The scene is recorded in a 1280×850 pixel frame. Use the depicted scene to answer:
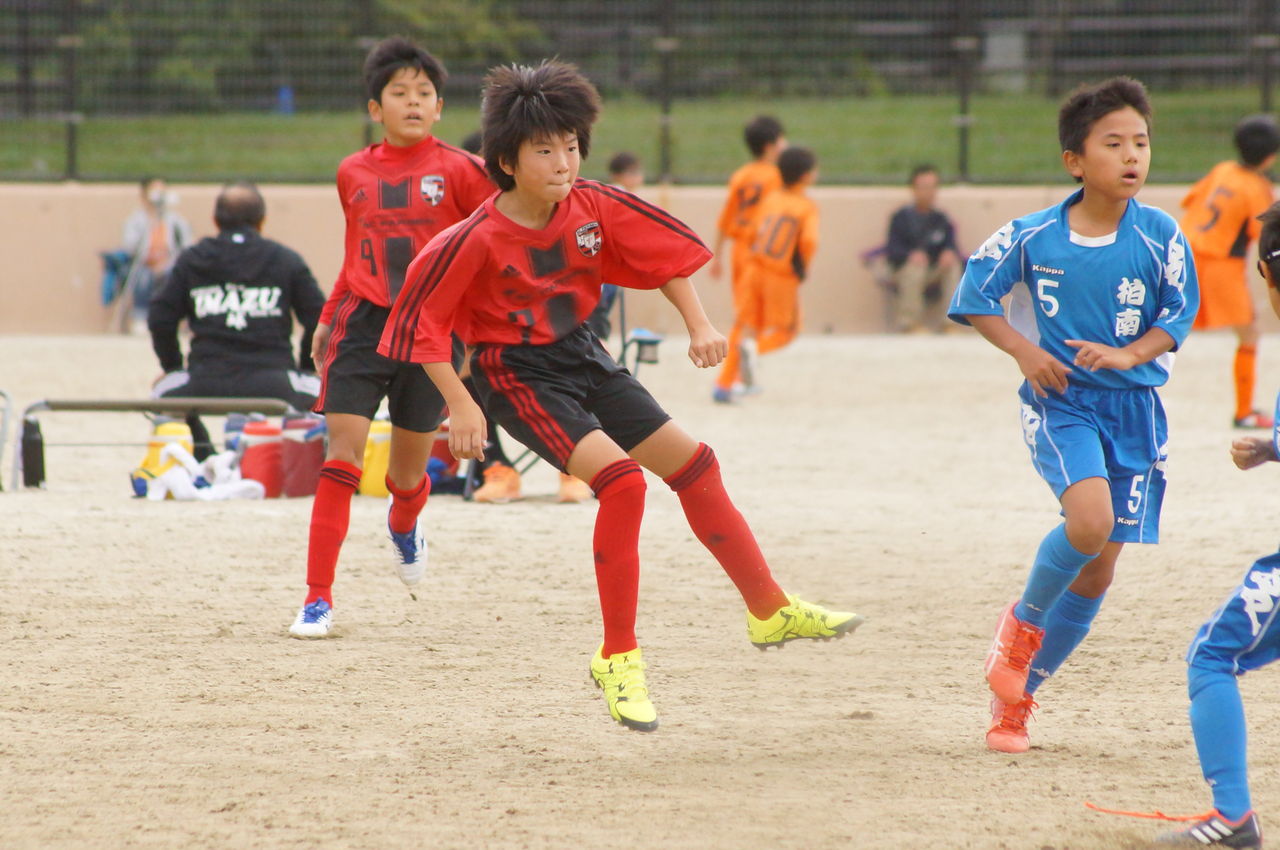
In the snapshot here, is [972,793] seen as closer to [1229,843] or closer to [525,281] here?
[1229,843]

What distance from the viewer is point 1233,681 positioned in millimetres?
3320

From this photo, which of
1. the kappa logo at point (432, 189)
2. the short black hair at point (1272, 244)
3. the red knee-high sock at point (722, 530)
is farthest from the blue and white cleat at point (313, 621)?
the short black hair at point (1272, 244)

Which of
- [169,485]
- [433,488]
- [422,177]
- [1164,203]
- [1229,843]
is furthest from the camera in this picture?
[1164,203]

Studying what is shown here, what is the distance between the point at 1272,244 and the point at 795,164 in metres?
8.12

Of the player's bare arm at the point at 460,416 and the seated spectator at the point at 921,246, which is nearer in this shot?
the player's bare arm at the point at 460,416

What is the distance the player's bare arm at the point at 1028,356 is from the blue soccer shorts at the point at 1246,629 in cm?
83

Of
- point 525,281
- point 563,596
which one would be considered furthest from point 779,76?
point 525,281

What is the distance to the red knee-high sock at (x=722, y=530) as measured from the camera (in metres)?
4.23

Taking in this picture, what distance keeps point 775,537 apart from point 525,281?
2951 millimetres

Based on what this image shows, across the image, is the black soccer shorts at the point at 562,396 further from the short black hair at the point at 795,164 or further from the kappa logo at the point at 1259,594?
the short black hair at the point at 795,164

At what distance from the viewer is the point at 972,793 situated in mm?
3711

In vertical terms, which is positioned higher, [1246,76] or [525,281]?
[1246,76]

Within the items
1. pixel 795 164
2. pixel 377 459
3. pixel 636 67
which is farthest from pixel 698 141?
pixel 377 459

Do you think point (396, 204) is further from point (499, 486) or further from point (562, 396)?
point (499, 486)
